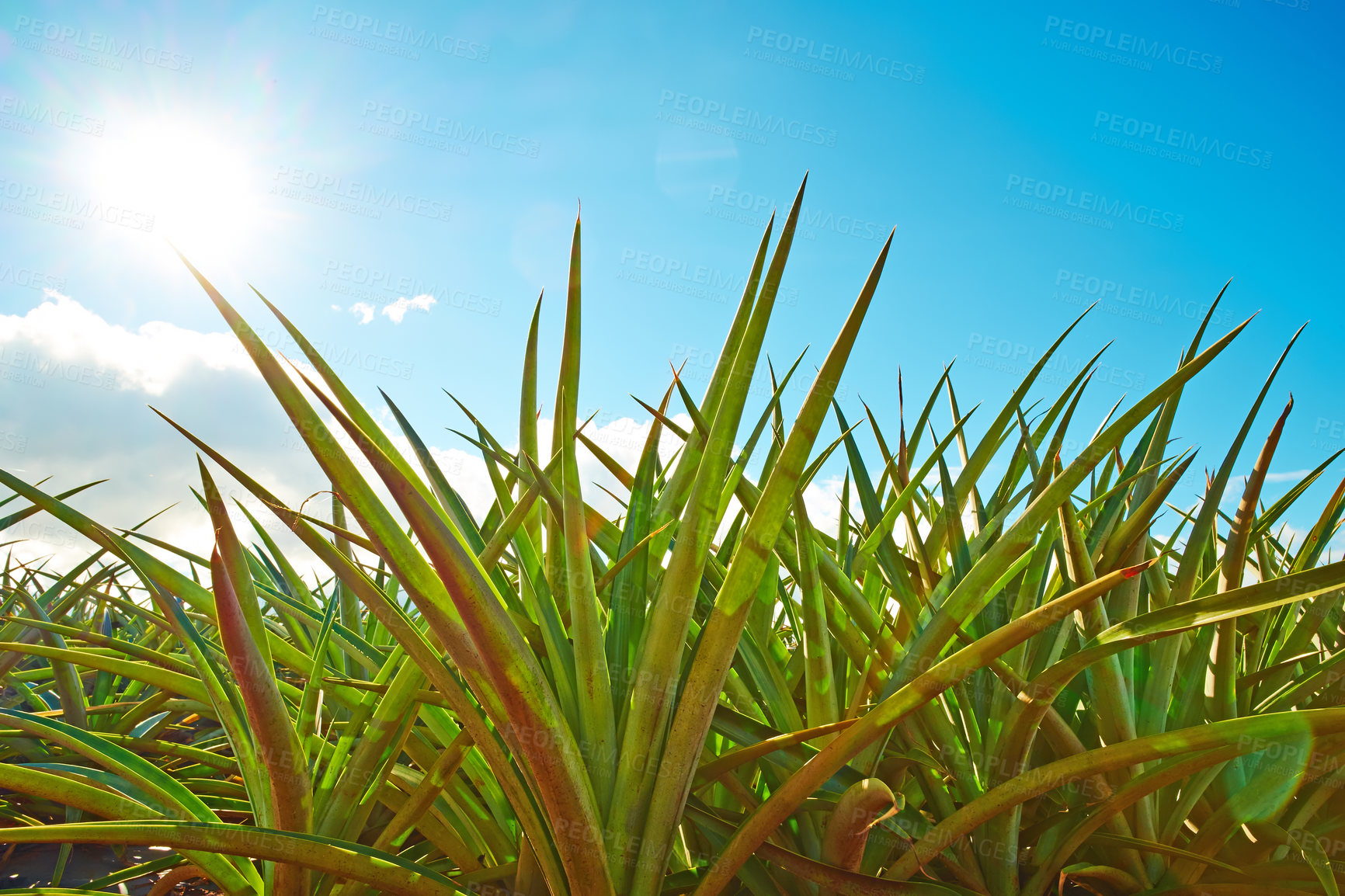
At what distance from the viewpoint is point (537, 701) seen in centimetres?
64

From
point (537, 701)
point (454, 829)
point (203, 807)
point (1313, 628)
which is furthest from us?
point (1313, 628)

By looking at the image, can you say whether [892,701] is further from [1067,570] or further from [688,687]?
[1067,570]

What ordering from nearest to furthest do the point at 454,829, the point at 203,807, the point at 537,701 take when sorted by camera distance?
the point at 537,701
the point at 203,807
the point at 454,829

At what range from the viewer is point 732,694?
1086 mm

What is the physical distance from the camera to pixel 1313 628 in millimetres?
1151

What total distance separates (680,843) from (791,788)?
328 mm

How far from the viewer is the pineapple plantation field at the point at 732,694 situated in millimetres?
672

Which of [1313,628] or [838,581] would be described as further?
[1313,628]

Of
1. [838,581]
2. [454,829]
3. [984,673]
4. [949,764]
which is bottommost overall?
[454,829]

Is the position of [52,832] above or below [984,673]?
below

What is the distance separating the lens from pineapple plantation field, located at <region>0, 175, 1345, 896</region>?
26.5 inches

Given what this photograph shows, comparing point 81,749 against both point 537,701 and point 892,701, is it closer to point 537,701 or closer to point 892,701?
point 537,701

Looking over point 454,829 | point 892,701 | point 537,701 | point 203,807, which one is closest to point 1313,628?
point 892,701

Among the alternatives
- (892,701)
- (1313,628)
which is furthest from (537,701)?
(1313,628)
